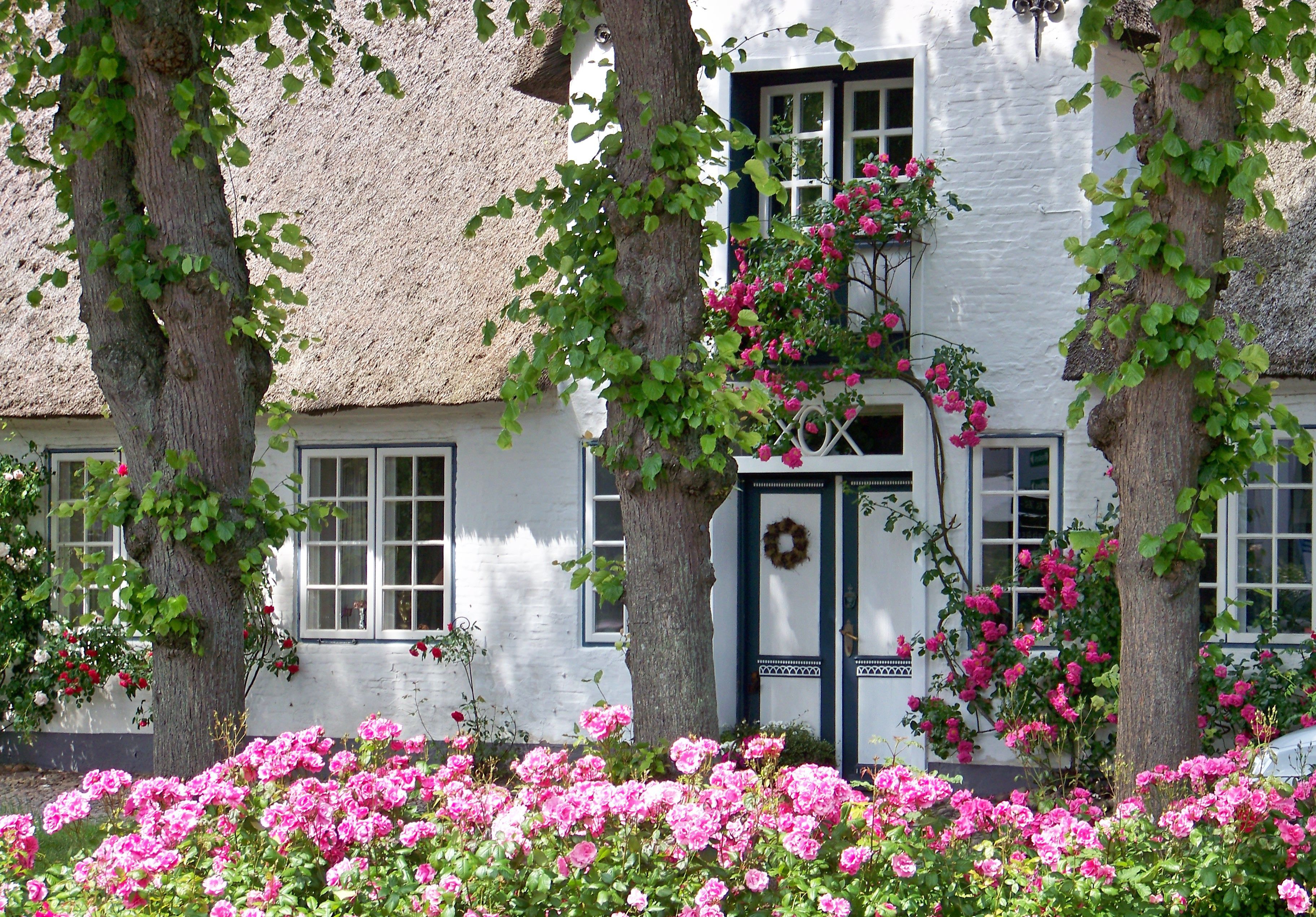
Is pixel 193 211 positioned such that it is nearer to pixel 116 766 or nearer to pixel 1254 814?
pixel 1254 814

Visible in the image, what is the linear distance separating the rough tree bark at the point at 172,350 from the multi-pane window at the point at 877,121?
4273 mm

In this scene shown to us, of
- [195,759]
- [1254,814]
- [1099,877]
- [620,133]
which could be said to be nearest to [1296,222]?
[620,133]

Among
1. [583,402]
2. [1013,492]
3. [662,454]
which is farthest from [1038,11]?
[662,454]

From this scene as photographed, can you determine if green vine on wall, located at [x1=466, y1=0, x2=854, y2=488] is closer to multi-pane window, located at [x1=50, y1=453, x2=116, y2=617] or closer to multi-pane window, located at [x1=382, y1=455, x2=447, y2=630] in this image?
multi-pane window, located at [x1=382, y1=455, x2=447, y2=630]

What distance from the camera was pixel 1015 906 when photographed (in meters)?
3.41

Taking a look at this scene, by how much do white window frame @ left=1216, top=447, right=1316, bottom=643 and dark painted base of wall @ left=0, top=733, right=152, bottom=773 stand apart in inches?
290

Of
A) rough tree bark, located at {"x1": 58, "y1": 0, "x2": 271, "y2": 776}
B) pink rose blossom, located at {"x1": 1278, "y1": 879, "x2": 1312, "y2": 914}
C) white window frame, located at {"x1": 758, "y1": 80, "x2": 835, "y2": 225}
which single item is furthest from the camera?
white window frame, located at {"x1": 758, "y1": 80, "x2": 835, "y2": 225}

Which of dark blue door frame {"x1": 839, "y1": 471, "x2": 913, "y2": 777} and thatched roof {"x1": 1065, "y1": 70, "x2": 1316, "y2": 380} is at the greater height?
thatched roof {"x1": 1065, "y1": 70, "x2": 1316, "y2": 380}

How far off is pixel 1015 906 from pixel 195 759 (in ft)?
11.9

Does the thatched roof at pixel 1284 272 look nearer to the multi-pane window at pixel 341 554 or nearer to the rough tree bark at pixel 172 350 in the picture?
the rough tree bark at pixel 172 350

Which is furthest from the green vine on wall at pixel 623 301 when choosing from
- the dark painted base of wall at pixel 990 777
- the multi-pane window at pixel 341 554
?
the multi-pane window at pixel 341 554

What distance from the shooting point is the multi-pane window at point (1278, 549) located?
24.2 feet

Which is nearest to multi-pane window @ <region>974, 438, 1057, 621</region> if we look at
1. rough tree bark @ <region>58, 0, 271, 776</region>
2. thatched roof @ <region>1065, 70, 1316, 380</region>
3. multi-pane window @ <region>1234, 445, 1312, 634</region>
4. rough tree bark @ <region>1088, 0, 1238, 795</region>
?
thatched roof @ <region>1065, 70, 1316, 380</region>

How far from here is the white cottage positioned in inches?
310
